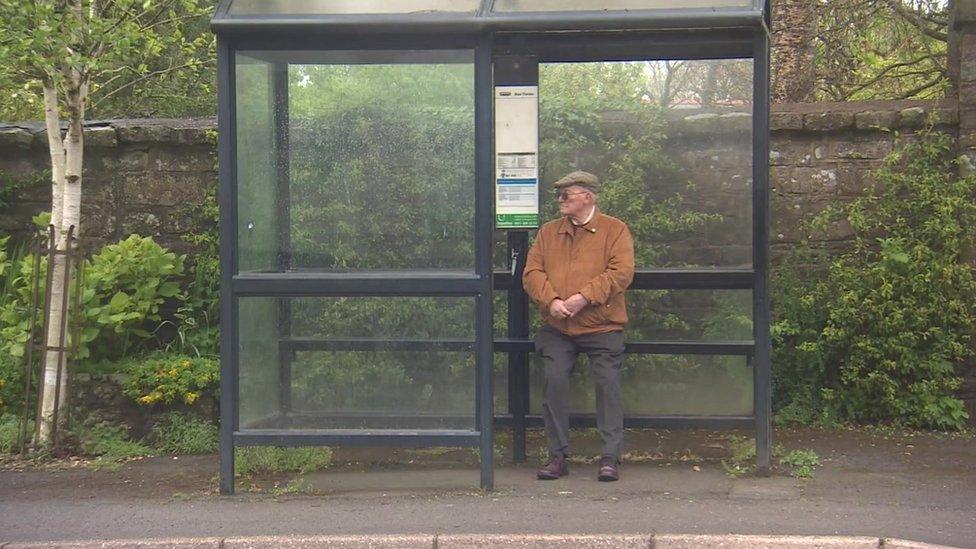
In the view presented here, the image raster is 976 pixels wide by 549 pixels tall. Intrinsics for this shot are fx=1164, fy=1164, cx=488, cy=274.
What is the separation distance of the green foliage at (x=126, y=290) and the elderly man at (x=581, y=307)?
8.96 ft

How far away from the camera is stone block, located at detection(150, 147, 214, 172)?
8.43 metres

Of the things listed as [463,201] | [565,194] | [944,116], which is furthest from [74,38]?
[944,116]

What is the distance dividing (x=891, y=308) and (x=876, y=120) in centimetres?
132

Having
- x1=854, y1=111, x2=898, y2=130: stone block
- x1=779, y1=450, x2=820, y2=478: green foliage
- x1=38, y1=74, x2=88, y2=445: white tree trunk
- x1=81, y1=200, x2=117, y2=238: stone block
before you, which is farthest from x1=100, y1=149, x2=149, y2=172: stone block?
x1=854, y1=111, x2=898, y2=130: stone block

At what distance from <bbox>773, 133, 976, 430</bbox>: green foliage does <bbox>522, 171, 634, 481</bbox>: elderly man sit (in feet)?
5.87

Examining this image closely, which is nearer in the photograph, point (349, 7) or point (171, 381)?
point (349, 7)

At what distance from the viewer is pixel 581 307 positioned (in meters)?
6.35

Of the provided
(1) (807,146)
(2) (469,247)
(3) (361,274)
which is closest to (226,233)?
(3) (361,274)

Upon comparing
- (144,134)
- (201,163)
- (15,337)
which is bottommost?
(15,337)

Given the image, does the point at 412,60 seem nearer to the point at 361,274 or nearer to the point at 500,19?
the point at 500,19

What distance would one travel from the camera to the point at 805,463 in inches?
264

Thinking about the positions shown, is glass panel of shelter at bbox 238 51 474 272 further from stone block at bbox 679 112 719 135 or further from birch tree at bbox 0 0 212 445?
stone block at bbox 679 112 719 135

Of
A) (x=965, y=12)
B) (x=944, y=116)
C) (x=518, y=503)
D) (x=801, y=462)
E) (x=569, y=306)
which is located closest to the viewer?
(x=518, y=503)

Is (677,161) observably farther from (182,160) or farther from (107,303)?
(107,303)
